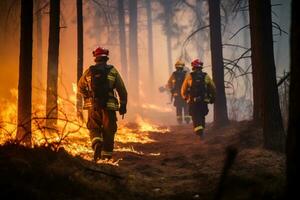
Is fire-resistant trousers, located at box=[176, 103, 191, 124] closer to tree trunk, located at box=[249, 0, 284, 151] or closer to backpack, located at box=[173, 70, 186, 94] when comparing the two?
backpack, located at box=[173, 70, 186, 94]

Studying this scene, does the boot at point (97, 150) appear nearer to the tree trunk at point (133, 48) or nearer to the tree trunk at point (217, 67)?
the tree trunk at point (217, 67)

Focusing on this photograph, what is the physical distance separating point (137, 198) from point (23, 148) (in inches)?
62.7

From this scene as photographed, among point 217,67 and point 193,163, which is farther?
point 217,67

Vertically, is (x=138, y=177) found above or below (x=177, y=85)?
below

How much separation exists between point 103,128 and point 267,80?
3.17 m

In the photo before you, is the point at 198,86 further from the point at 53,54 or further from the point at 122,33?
the point at 122,33

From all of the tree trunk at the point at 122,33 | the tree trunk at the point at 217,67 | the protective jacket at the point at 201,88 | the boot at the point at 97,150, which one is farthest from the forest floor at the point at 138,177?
the tree trunk at the point at 122,33

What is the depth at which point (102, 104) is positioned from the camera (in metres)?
7.83

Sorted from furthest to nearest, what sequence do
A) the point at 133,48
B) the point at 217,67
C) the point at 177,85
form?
1. the point at 133,48
2. the point at 177,85
3. the point at 217,67

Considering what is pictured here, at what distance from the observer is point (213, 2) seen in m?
13.0

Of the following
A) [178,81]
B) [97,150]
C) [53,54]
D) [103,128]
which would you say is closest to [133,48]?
[178,81]

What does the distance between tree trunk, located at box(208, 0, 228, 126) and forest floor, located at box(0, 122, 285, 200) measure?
455 cm

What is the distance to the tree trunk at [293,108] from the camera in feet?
12.0

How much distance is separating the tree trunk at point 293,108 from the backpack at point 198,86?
709 cm
